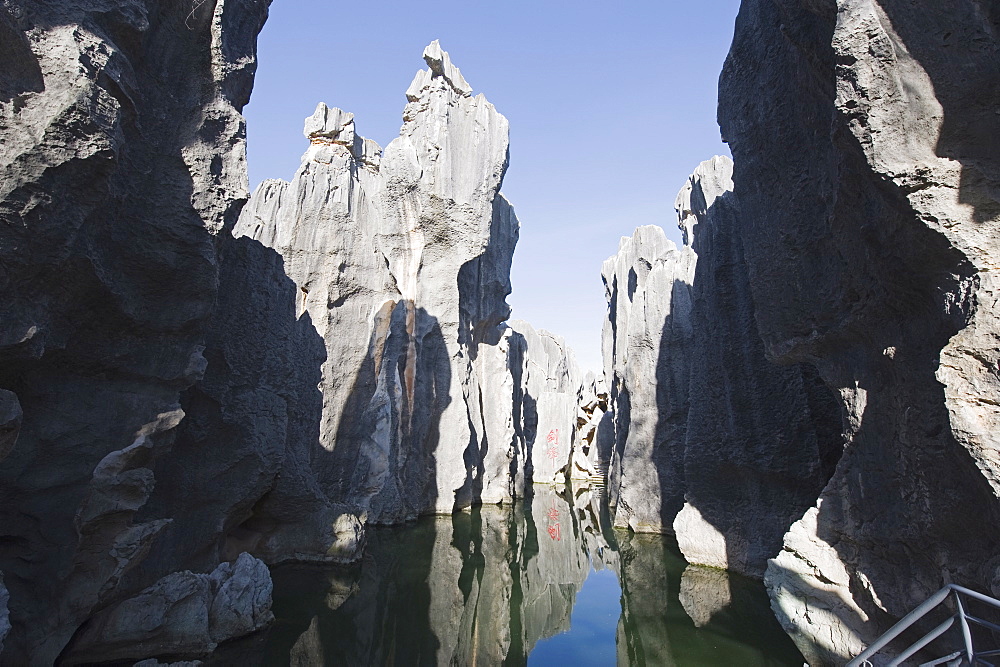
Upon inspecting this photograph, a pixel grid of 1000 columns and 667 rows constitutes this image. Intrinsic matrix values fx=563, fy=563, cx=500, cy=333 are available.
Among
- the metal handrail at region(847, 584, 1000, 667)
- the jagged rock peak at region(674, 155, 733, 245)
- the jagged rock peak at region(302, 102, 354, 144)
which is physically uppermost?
the jagged rock peak at region(302, 102, 354, 144)

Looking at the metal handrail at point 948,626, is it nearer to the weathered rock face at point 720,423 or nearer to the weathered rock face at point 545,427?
the weathered rock face at point 720,423

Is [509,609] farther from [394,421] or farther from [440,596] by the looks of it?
[394,421]

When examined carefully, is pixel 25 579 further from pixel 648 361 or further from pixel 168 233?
pixel 648 361

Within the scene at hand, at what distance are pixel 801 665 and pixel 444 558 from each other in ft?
21.3

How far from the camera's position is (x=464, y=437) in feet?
53.4

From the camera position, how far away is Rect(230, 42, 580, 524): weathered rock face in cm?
1439

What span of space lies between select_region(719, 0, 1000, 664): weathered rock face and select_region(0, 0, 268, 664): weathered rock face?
597cm

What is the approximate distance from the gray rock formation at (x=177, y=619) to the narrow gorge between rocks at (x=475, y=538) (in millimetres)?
33

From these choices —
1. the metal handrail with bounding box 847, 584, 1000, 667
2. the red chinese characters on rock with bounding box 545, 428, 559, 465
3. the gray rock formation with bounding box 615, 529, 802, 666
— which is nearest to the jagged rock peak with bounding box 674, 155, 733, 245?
the gray rock formation with bounding box 615, 529, 802, 666

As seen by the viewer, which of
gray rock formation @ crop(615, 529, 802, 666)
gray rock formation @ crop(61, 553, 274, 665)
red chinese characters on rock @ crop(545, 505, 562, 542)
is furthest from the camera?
red chinese characters on rock @ crop(545, 505, 562, 542)

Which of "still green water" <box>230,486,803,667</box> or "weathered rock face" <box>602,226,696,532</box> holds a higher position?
"weathered rock face" <box>602,226,696,532</box>

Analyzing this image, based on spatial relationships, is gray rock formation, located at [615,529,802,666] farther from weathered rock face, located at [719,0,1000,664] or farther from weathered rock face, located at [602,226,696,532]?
weathered rock face, located at [602,226,696,532]

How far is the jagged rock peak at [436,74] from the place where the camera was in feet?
56.1

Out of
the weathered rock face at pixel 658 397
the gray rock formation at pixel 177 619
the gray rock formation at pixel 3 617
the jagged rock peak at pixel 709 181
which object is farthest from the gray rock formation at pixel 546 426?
the gray rock formation at pixel 3 617
